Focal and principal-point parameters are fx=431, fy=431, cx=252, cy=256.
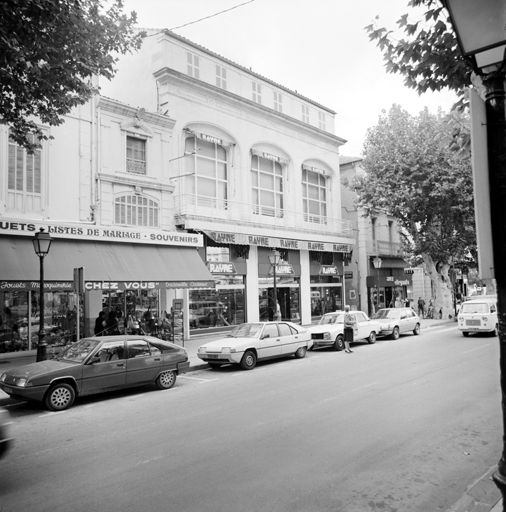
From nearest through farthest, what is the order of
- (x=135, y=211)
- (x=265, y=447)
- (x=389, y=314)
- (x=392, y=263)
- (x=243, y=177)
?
(x=265, y=447), (x=135, y=211), (x=389, y=314), (x=243, y=177), (x=392, y=263)

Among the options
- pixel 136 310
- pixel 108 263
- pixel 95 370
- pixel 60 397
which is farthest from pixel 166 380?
pixel 136 310

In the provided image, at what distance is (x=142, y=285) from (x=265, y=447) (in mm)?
10965

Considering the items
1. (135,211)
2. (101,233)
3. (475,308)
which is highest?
(135,211)

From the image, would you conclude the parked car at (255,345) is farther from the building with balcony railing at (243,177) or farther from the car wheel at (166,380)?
the building with balcony railing at (243,177)

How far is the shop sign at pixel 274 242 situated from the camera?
21.4m

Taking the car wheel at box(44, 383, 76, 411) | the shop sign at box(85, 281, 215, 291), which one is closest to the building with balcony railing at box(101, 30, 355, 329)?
the shop sign at box(85, 281, 215, 291)

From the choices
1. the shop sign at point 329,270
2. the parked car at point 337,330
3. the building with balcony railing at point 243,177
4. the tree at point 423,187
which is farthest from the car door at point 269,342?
the tree at point 423,187

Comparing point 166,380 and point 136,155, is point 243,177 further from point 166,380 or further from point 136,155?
point 166,380

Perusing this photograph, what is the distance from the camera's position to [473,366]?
40.3ft

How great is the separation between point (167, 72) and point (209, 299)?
36.7 feet

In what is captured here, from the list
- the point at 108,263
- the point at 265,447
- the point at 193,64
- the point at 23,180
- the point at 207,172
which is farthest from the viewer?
the point at 207,172

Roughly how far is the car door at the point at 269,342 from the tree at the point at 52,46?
28.3 feet

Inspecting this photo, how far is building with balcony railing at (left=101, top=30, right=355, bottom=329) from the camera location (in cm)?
2109

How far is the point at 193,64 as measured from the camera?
22.3 metres
